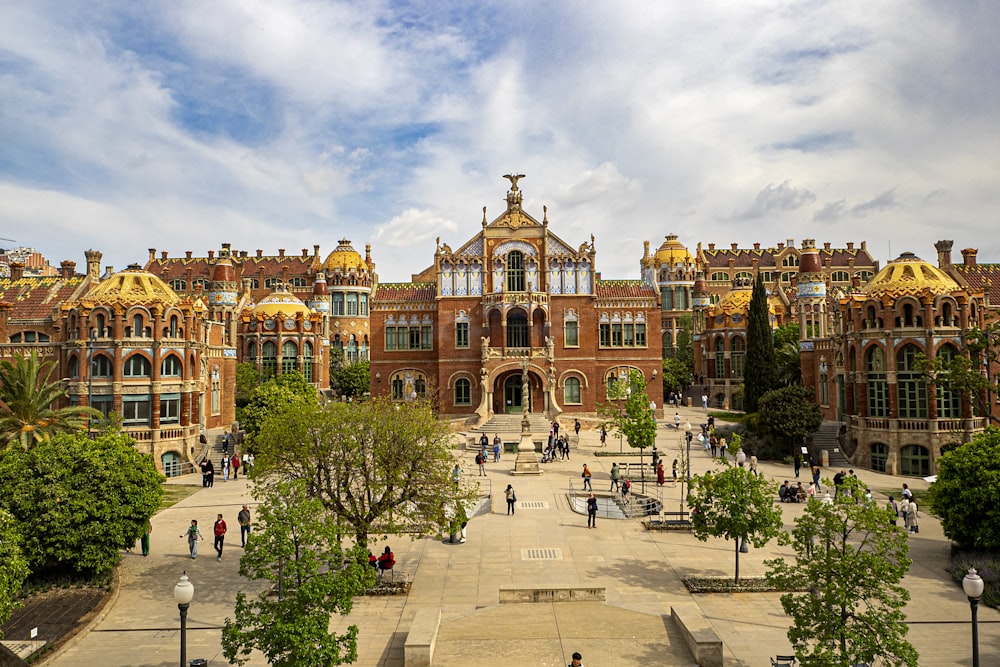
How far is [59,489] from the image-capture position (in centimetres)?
2073

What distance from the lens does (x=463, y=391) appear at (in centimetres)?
6112

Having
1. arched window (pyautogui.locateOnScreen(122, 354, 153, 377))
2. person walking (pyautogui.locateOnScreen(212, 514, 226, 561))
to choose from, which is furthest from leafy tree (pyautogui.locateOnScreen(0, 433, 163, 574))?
arched window (pyautogui.locateOnScreen(122, 354, 153, 377))

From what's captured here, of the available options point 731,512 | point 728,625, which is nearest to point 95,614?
point 728,625

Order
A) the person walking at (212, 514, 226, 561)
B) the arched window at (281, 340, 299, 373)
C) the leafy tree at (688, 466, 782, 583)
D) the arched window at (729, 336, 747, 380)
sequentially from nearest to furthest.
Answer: the leafy tree at (688, 466, 782, 583) → the person walking at (212, 514, 226, 561) → the arched window at (281, 340, 299, 373) → the arched window at (729, 336, 747, 380)

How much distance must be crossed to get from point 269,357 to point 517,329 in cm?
2485

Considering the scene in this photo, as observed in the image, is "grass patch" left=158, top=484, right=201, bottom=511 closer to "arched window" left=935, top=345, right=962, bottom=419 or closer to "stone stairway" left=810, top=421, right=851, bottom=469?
"stone stairway" left=810, top=421, right=851, bottom=469

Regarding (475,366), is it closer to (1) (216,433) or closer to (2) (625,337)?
(2) (625,337)

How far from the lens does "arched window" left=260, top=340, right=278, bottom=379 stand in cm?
6569

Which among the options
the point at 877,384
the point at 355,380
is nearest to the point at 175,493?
the point at 355,380

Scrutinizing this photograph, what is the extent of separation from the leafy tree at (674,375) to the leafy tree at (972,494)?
54514mm

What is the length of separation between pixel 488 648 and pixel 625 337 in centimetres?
4769

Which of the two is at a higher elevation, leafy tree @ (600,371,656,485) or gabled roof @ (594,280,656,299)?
gabled roof @ (594,280,656,299)

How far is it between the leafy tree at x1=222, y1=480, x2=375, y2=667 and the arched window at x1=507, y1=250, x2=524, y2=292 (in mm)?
46235

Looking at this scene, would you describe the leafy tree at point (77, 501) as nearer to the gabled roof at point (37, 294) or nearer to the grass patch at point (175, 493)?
the grass patch at point (175, 493)
